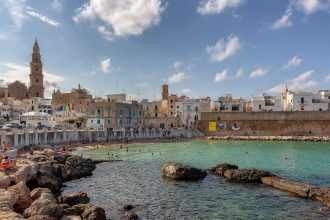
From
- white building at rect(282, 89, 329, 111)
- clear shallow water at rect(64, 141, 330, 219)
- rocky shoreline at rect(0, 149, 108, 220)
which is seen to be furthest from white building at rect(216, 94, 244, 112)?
rocky shoreline at rect(0, 149, 108, 220)

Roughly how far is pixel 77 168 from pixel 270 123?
2548 inches

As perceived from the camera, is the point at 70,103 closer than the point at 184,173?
No

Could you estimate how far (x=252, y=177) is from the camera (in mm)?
28219

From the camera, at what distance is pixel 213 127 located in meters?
90.9

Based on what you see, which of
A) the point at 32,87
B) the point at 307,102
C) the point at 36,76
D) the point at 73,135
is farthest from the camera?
the point at 32,87

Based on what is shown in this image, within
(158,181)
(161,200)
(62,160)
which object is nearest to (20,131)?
(62,160)

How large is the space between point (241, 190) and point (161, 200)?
5.83 m

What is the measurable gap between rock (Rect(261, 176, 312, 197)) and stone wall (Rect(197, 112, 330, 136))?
62.4 m

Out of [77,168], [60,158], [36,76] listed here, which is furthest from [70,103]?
[77,168]

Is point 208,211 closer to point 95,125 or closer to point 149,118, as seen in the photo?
point 95,125

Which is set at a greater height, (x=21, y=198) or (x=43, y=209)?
(x=21, y=198)

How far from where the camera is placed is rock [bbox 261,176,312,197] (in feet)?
78.1

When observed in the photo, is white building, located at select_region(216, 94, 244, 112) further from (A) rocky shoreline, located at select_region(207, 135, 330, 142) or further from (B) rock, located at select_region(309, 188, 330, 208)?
(B) rock, located at select_region(309, 188, 330, 208)

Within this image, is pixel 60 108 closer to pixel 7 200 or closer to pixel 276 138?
pixel 276 138
